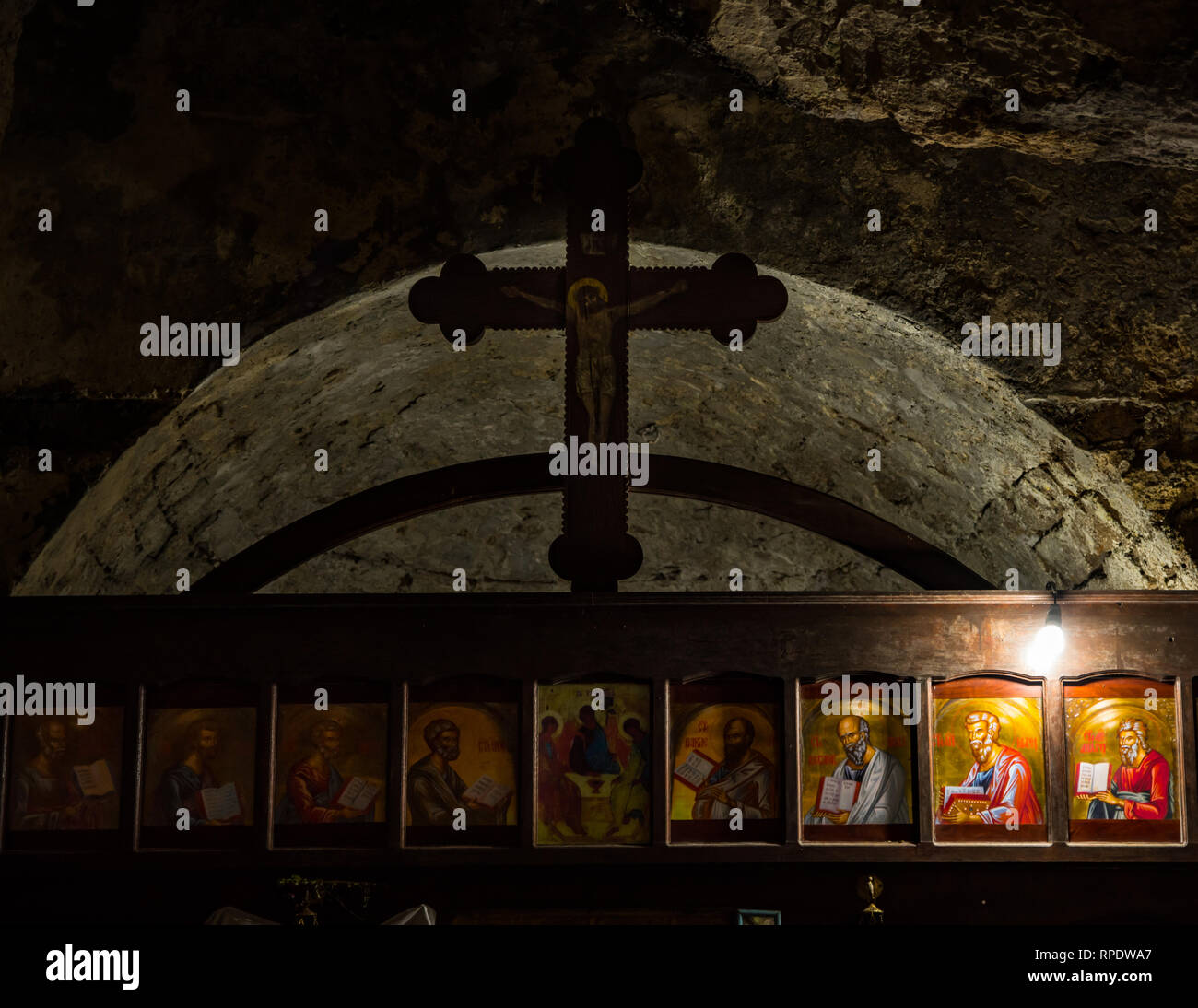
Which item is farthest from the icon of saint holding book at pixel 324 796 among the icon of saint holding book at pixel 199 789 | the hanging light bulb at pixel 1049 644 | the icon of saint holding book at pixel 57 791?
the hanging light bulb at pixel 1049 644

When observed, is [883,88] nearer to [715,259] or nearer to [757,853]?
[715,259]

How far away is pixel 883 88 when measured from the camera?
20.6 ft

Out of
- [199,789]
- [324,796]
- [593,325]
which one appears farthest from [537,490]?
[199,789]

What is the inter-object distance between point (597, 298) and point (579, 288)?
0.28 feet

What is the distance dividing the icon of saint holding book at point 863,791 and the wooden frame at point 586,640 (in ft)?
0.41

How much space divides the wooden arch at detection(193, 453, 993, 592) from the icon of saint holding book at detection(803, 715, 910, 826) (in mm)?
1374

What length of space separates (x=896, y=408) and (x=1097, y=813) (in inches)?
93.0

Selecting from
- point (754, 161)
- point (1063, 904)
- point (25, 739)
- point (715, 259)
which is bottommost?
point (1063, 904)

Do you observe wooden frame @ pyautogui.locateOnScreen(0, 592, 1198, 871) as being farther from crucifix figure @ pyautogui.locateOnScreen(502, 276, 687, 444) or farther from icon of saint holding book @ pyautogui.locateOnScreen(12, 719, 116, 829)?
crucifix figure @ pyautogui.locateOnScreen(502, 276, 687, 444)

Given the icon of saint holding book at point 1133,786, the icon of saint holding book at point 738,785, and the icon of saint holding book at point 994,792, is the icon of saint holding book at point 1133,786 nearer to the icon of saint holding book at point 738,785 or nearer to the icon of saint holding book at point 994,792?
the icon of saint holding book at point 994,792

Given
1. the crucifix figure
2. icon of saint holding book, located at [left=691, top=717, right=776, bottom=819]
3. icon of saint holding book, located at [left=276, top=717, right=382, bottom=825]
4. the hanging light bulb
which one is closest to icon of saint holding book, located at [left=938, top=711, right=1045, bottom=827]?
the hanging light bulb
